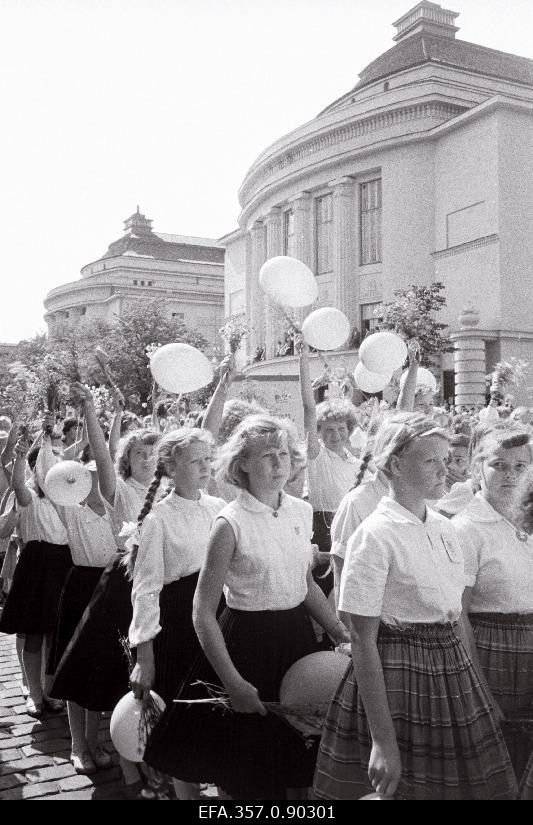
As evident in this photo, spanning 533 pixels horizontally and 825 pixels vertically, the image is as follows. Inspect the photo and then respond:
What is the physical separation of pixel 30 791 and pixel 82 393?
2.00 metres

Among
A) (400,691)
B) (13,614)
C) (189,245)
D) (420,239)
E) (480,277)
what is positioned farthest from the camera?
(189,245)

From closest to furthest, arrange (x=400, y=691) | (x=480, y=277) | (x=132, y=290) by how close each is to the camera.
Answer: (x=400, y=691) → (x=480, y=277) → (x=132, y=290)

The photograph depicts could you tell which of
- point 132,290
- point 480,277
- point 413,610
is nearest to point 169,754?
point 413,610

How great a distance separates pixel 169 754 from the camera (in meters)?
2.89

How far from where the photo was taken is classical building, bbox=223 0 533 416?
97.7ft

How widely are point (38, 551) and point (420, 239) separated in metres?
30.6

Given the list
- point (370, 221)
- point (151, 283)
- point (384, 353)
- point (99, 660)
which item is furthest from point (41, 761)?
point (151, 283)

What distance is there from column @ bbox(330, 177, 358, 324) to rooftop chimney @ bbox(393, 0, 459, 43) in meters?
8.56

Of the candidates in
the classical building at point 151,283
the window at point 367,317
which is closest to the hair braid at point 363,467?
the window at point 367,317

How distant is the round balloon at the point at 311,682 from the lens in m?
2.83

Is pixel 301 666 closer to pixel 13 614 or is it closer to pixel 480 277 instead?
pixel 13 614

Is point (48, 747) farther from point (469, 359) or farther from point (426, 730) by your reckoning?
point (469, 359)

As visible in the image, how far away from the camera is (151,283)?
67.2 m

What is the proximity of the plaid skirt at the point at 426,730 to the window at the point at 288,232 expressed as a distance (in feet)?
127
